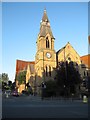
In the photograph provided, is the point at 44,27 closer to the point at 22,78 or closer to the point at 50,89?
the point at 50,89

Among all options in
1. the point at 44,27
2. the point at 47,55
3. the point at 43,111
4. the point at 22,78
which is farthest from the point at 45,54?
the point at 43,111

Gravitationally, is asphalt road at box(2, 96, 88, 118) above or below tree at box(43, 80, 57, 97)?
below

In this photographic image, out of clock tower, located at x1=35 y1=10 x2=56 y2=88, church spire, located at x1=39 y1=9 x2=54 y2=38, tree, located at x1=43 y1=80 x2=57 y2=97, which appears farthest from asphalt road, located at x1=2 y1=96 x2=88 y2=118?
church spire, located at x1=39 y1=9 x2=54 y2=38

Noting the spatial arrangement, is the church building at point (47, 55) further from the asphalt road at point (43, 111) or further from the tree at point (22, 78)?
the asphalt road at point (43, 111)

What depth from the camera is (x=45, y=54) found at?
82.1 meters

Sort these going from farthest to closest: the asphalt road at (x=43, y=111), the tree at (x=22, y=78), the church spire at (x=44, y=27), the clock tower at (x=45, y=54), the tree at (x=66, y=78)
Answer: the tree at (x=22, y=78)
the church spire at (x=44, y=27)
the clock tower at (x=45, y=54)
the tree at (x=66, y=78)
the asphalt road at (x=43, y=111)

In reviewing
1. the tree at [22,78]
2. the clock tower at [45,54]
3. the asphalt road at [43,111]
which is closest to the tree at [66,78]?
the clock tower at [45,54]

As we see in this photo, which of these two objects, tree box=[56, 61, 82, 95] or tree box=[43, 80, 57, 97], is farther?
tree box=[43, 80, 57, 97]

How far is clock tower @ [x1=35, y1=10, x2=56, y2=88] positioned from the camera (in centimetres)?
8001

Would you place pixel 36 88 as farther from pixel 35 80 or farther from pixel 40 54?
pixel 40 54

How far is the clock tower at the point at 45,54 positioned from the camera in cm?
8001

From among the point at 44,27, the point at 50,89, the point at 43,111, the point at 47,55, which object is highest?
the point at 44,27

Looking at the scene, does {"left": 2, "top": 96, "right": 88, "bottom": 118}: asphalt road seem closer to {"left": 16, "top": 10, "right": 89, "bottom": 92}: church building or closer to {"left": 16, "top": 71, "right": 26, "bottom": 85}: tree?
{"left": 16, "top": 10, "right": 89, "bottom": 92}: church building

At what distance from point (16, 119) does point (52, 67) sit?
67.3 metres
